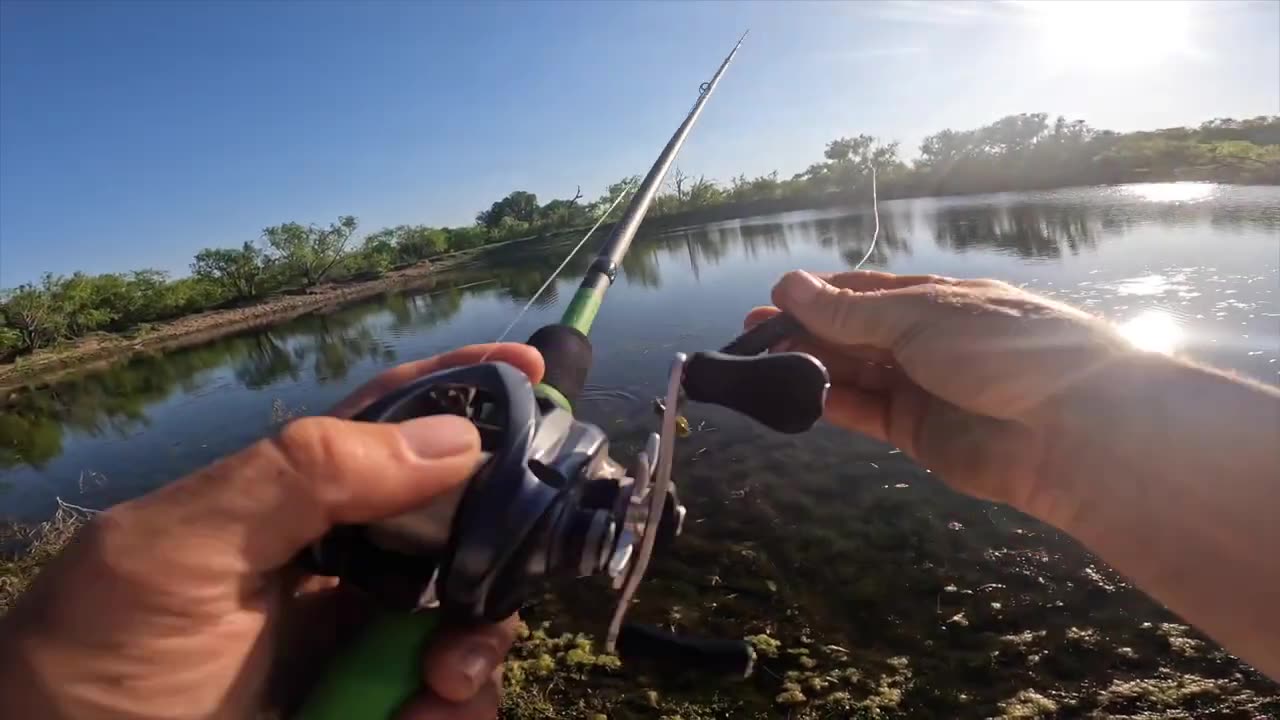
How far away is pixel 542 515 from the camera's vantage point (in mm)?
1052

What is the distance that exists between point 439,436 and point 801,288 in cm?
112

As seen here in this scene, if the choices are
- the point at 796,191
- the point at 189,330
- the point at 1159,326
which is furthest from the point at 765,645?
the point at 796,191

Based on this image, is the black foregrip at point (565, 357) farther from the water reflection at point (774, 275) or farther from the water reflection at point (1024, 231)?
the water reflection at point (1024, 231)

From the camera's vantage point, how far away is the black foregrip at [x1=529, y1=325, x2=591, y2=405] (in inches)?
70.0

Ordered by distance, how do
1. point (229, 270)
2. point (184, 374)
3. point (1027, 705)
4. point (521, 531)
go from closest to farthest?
point (521, 531), point (1027, 705), point (184, 374), point (229, 270)

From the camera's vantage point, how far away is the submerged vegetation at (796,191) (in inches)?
1368

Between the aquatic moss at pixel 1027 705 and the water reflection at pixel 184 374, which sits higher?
the water reflection at pixel 184 374

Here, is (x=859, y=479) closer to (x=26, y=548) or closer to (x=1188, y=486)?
(x=1188, y=486)

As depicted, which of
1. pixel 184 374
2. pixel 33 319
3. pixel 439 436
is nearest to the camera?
pixel 439 436

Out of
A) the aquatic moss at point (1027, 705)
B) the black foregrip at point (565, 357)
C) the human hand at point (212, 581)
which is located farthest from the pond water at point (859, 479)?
the human hand at point (212, 581)

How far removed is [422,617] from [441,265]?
2272 inches

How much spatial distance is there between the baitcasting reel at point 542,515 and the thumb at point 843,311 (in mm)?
610

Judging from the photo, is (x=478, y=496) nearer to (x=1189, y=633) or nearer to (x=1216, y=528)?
(x=1216, y=528)

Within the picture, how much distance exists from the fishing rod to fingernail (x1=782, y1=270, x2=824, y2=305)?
0.66 metres
